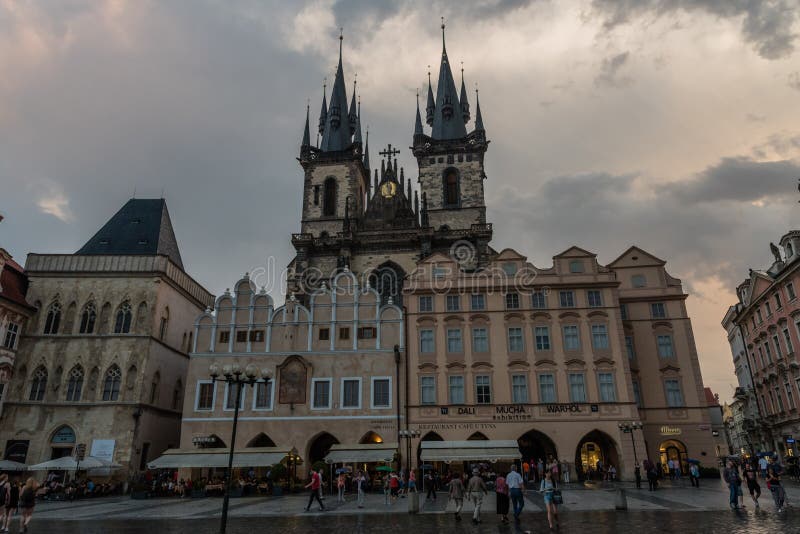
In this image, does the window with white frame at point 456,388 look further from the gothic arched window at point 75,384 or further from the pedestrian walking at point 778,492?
the gothic arched window at point 75,384

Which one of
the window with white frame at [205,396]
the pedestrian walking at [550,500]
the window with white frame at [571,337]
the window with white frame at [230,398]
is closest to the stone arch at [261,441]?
the window with white frame at [230,398]

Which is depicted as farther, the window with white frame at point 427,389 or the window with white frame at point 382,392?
the window with white frame at point 427,389

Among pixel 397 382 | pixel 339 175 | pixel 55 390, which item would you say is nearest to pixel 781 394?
pixel 397 382

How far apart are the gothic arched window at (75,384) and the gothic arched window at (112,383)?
1.59 m

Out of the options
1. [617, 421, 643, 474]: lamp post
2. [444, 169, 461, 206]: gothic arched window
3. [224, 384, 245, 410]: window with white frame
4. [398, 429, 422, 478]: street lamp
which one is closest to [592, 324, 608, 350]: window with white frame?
[617, 421, 643, 474]: lamp post

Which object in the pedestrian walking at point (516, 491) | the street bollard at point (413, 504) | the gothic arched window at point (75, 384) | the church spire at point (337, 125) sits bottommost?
the street bollard at point (413, 504)

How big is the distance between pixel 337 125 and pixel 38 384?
139 ft

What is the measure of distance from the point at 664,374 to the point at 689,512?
1931 cm

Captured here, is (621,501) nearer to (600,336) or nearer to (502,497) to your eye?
(502,497)

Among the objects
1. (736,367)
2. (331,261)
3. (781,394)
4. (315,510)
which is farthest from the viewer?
(736,367)

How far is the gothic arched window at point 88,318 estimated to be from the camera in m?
36.5

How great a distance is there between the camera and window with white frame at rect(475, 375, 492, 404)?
32688mm

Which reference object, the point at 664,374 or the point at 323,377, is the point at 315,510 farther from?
the point at 664,374

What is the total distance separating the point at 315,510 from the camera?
20.3 meters
